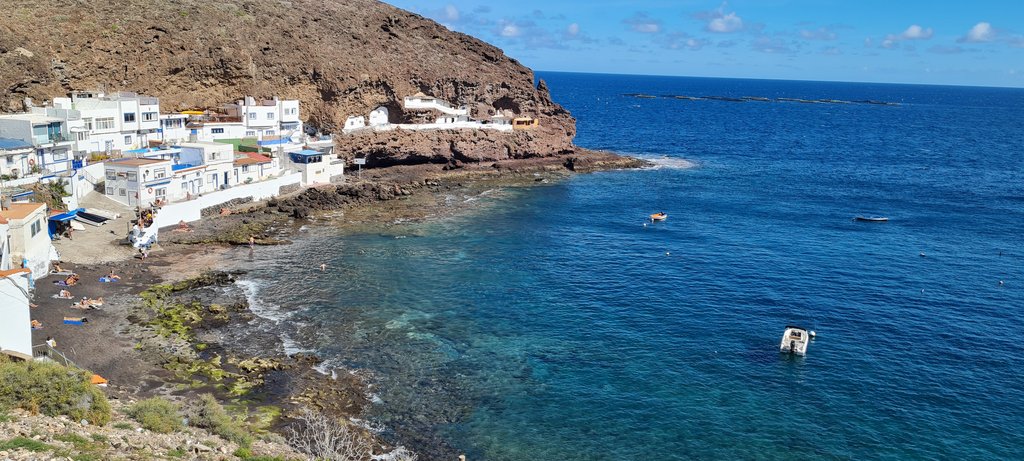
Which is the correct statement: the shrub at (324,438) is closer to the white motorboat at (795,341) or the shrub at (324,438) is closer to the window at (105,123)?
the white motorboat at (795,341)

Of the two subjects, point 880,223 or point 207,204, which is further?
point 880,223

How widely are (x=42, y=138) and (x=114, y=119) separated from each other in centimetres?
987

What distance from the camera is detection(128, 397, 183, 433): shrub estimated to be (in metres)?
24.9

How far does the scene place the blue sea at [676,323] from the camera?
31.8 meters

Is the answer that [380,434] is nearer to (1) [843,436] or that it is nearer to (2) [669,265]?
(1) [843,436]

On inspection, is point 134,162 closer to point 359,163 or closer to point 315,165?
point 315,165

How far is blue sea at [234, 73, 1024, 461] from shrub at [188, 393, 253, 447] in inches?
239

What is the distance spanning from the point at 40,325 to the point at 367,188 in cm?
4134

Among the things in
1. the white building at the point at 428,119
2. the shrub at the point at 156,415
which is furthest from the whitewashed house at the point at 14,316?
the white building at the point at 428,119

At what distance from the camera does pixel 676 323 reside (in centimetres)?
4397

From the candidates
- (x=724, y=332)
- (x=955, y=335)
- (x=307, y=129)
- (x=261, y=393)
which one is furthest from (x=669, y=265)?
(x=307, y=129)

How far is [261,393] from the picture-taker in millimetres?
33344

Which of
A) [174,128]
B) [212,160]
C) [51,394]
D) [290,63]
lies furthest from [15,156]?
[51,394]

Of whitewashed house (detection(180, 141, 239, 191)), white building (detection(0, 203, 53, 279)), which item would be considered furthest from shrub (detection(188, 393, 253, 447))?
Answer: whitewashed house (detection(180, 141, 239, 191))
